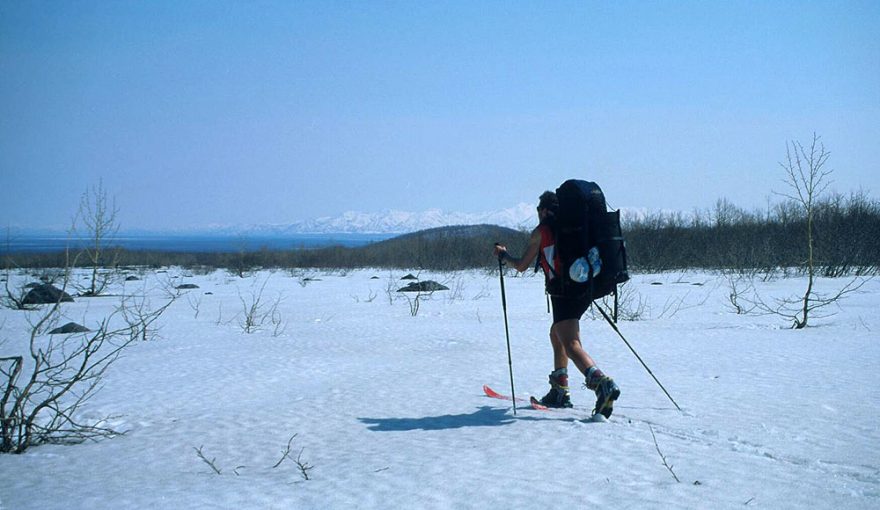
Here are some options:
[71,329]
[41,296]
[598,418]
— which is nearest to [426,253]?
[41,296]

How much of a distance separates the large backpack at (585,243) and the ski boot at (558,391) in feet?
2.50

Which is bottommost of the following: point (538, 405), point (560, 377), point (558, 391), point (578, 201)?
point (538, 405)

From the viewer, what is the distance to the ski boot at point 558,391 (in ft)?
15.6

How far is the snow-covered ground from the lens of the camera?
3152mm

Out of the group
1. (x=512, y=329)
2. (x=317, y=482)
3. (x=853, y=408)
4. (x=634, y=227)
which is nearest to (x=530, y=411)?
(x=317, y=482)

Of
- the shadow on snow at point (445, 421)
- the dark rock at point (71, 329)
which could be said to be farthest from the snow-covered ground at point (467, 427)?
the dark rock at point (71, 329)

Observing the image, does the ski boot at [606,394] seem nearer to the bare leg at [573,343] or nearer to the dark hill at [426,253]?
the bare leg at [573,343]

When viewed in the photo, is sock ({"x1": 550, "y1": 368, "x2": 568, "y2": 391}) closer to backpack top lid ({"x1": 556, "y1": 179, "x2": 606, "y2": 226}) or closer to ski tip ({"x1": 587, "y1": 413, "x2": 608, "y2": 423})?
ski tip ({"x1": 587, "y1": 413, "x2": 608, "y2": 423})

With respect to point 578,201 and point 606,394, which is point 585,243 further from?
point 606,394

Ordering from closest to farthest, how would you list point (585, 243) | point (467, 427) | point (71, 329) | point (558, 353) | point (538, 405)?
1. point (585, 243)
2. point (467, 427)
3. point (558, 353)
4. point (538, 405)
5. point (71, 329)

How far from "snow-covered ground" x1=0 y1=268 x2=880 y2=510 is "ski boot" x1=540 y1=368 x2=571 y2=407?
15cm

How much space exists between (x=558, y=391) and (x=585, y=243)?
4.25 feet

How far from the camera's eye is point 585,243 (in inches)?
168

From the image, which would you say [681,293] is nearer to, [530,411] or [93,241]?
[530,411]
